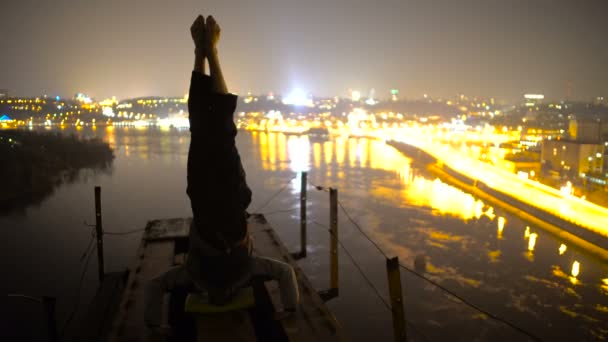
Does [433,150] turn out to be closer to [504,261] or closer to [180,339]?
[504,261]

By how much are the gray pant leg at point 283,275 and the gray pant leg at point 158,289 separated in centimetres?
66

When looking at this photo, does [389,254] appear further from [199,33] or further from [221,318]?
[199,33]

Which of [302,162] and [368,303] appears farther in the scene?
[302,162]

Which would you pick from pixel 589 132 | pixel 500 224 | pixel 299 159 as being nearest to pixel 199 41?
pixel 500 224

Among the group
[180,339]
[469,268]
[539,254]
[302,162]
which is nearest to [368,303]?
[469,268]

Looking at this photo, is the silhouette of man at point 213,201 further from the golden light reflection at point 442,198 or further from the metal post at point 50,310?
the golden light reflection at point 442,198

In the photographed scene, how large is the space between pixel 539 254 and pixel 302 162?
81.4 feet

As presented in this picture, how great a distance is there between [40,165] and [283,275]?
26.9 meters

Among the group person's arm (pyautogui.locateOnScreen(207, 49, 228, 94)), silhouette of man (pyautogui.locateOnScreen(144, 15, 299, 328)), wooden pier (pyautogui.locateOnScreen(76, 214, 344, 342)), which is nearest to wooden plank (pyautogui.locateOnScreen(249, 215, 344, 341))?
wooden pier (pyautogui.locateOnScreen(76, 214, 344, 342))

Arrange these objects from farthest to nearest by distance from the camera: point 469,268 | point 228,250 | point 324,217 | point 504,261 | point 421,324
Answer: point 324,217
point 504,261
point 469,268
point 421,324
point 228,250

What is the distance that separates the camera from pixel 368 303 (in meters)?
9.16

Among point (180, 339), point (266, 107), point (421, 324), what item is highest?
point (266, 107)

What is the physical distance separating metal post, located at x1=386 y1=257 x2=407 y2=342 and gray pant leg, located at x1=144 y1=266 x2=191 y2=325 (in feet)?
6.02

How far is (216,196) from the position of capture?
3543mm
